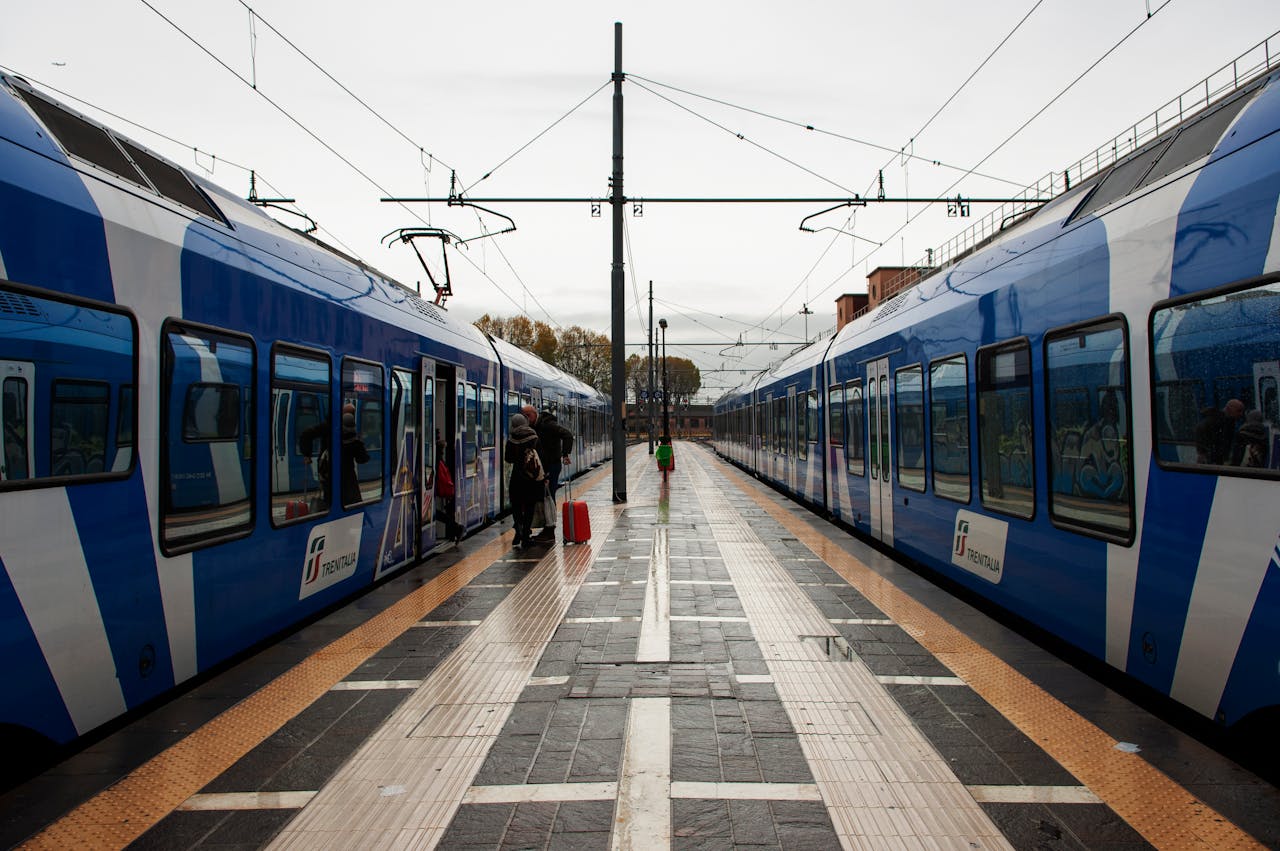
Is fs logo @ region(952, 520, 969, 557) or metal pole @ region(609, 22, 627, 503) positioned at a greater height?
metal pole @ region(609, 22, 627, 503)

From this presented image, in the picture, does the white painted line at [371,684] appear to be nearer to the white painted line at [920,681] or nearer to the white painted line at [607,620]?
the white painted line at [607,620]

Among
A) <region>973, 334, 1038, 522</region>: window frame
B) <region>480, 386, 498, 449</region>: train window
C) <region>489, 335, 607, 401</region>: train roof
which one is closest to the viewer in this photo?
<region>973, 334, 1038, 522</region>: window frame

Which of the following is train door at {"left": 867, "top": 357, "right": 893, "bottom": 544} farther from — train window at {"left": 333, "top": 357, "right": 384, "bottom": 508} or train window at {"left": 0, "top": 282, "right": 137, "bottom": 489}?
train window at {"left": 0, "top": 282, "right": 137, "bottom": 489}

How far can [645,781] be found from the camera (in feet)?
12.3

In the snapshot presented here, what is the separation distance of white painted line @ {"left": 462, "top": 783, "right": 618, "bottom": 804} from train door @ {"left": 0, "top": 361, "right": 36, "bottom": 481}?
2352 millimetres

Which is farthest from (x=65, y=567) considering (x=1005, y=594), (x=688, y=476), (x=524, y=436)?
(x=688, y=476)

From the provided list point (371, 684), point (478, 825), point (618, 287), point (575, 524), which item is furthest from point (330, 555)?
point (618, 287)

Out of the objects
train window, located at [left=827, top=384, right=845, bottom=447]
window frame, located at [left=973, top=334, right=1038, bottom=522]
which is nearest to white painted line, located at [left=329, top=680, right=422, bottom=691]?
window frame, located at [left=973, top=334, right=1038, bottom=522]

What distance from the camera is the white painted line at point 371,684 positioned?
200 inches

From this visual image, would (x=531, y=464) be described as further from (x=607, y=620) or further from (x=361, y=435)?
(x=607, y=620)

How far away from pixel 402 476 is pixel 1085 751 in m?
6.74

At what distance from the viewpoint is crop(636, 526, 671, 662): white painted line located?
5832 millimetres

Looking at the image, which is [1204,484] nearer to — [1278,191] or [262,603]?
[1278,191]

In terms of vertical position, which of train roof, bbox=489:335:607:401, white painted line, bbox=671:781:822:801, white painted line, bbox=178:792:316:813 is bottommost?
white painted line, bbox=671:781:822:801
